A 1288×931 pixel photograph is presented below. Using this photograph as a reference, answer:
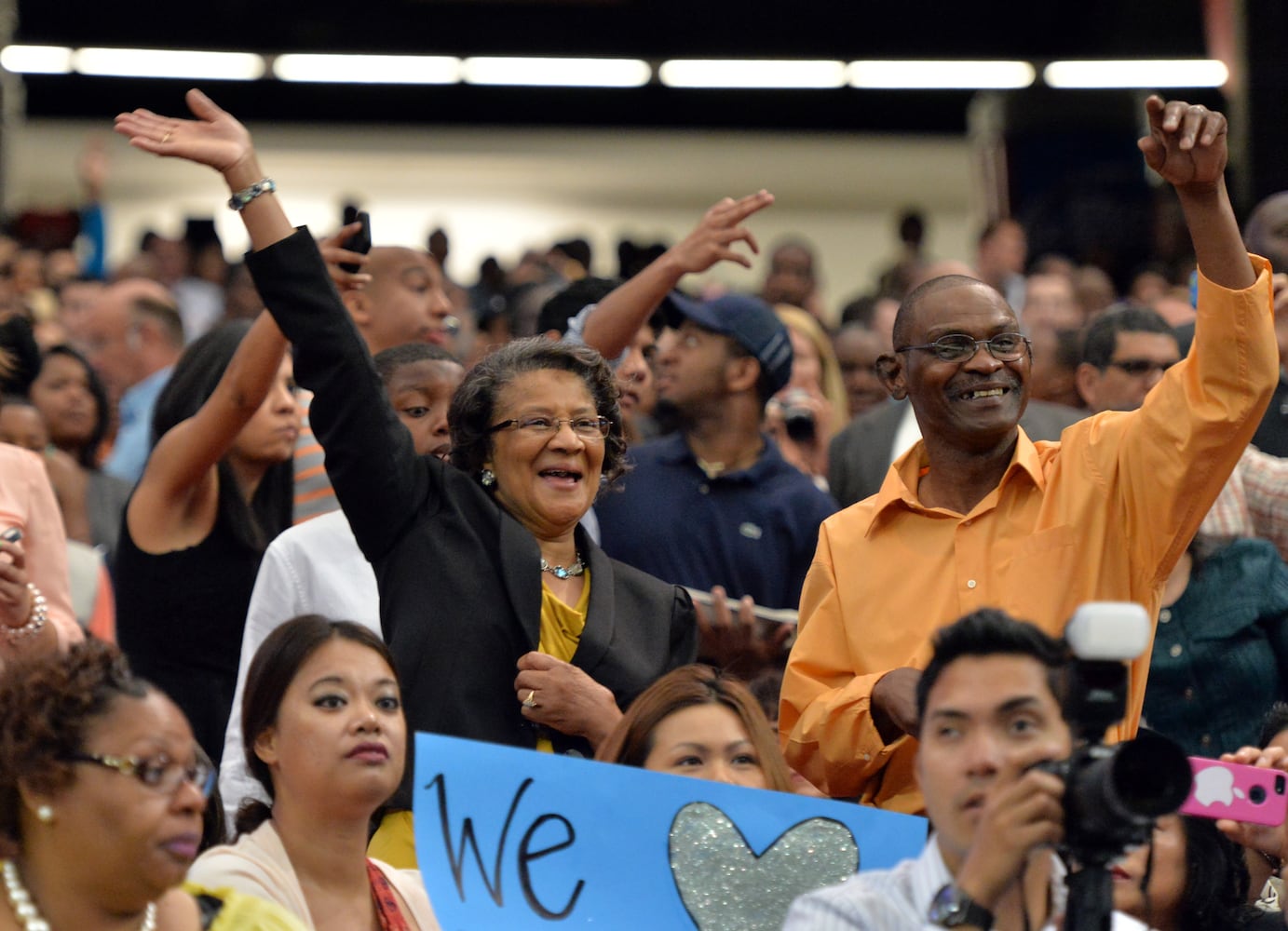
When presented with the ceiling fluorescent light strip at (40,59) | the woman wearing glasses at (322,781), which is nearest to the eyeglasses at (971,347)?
the woman wearing glasses at (322,781)

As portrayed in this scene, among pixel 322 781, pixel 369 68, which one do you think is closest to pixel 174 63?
pixel 369 68

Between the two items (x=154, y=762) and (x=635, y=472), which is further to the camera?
(x=635, y=472)

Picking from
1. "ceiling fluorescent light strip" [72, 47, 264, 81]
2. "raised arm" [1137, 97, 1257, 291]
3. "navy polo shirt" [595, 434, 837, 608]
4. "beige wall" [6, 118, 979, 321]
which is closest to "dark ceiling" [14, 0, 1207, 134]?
"ceiling fluorescent light strip" [72, 47, 264, 81]

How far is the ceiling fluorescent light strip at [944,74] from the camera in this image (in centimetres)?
1661

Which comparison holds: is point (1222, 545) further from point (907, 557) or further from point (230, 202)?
point (230, 202)

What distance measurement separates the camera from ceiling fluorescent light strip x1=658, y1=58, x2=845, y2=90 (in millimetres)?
16812

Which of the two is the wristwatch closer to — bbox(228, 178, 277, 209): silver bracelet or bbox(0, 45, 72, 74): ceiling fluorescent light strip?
bbox(228, 178, 277, 209): silver bracelet

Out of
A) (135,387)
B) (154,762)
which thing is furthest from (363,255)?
(135,387)

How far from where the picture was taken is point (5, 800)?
3246mm

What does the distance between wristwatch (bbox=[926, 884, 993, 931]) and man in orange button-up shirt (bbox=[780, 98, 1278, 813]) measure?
76cm

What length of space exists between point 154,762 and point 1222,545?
289cm

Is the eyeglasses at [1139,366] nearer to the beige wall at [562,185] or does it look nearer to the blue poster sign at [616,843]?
the blue poster sign at [616,843]

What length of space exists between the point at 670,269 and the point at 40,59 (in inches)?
513

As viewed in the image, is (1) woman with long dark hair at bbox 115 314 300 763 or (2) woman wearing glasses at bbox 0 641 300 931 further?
(1) woman with long dark hair at bbox 115 314 300 763
